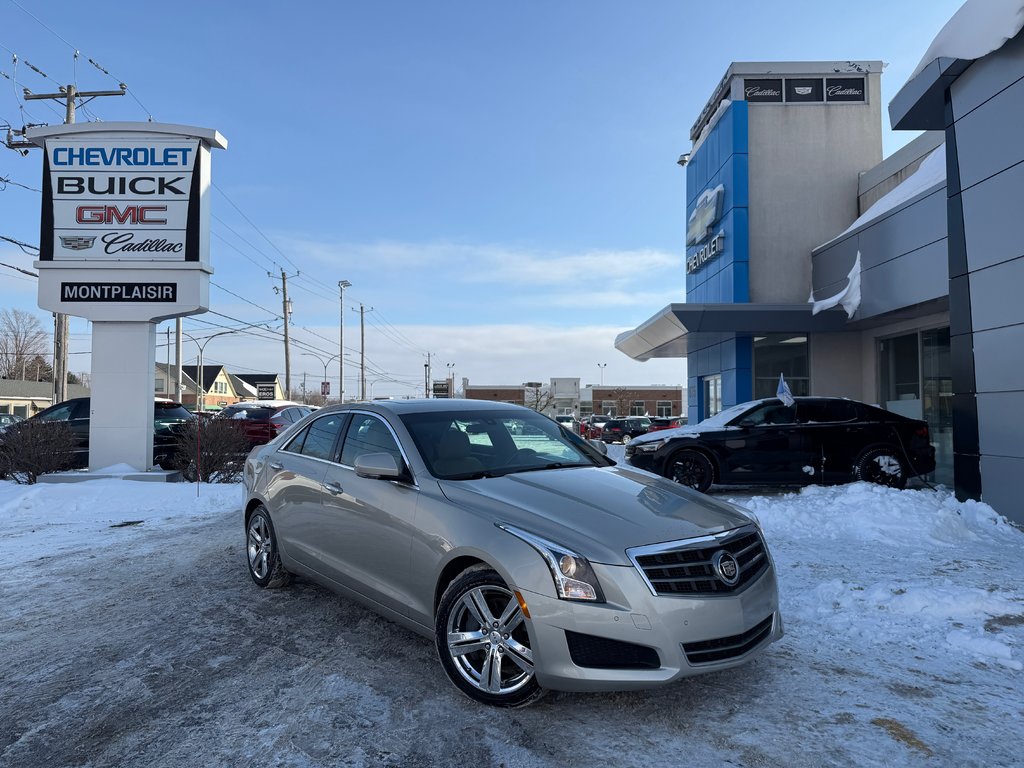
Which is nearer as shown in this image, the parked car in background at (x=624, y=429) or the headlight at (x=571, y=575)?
the headlight at (x=571, y=575)

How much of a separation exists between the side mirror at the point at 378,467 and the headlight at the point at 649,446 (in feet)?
24.1

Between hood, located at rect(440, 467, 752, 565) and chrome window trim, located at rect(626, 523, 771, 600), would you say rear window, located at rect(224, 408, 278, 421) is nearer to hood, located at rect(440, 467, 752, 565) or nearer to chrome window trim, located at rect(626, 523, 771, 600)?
hood, located at rect(440, 467, 752, 565)

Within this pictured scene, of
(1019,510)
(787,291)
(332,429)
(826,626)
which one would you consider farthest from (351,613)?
(787,291)

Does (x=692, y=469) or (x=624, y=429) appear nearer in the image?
(x=692, y=469)

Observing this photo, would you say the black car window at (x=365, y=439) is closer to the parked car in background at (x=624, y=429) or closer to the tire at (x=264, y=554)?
the tire at (x=264, y=554)

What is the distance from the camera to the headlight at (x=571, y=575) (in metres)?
3.05

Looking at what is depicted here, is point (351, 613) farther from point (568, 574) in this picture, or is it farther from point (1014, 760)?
point (1014, 760)

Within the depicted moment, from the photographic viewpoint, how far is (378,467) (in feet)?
13.0

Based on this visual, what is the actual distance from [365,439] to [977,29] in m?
8.71

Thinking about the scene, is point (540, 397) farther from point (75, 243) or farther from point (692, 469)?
point (692, 469)

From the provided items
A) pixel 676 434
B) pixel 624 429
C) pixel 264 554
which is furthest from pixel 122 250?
pixel 624 429

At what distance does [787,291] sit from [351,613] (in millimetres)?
16629

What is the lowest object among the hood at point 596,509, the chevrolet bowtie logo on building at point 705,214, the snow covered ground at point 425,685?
the snow covered ground at point 425,685

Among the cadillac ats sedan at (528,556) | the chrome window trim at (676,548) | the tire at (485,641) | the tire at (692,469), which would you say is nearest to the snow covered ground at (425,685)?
the tire at (485,641)
